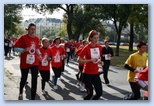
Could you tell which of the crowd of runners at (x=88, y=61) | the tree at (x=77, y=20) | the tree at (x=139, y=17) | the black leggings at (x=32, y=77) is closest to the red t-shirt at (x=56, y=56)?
the tree at (x=77, y=20)

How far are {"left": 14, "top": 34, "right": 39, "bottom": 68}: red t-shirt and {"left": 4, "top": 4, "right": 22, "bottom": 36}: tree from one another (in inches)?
14.3

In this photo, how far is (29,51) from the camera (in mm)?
4664

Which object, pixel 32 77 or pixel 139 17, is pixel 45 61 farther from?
pixel 139 17

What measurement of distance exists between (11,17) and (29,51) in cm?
74

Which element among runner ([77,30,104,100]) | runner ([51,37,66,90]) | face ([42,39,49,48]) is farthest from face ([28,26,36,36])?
runner ([51,37,66,90])

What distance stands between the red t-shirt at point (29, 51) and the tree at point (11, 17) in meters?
0.36

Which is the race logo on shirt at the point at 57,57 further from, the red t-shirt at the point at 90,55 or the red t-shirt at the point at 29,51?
the red t-shirt at the point at 90,55

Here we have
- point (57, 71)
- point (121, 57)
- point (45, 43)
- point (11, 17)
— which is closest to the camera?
point (11, 17)

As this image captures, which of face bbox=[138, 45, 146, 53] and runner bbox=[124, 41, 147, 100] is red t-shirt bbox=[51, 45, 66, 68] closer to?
runner bbox=[124, 41, 147, 100]

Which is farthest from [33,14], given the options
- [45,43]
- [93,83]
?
[93,83]

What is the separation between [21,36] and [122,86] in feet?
7.11

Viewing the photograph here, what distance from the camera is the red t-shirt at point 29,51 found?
4.67 m

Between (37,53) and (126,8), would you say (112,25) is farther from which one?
(37,53)

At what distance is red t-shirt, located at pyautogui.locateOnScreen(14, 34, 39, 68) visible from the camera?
467 centimetres
